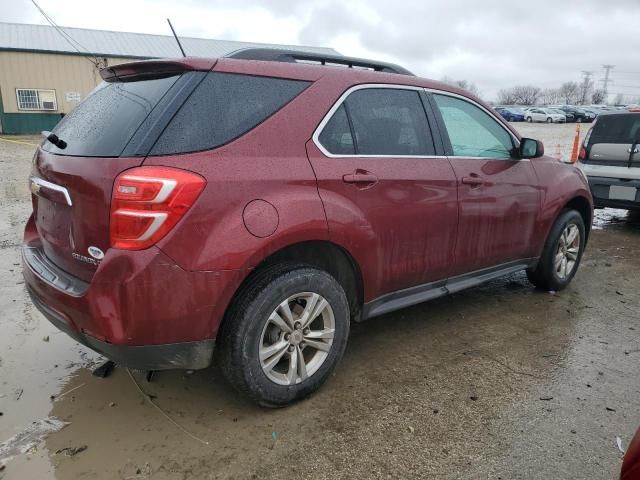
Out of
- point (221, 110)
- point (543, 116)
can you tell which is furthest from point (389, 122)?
point (543, 116)

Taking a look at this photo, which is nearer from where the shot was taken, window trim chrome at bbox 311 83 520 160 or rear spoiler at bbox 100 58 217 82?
rear spoiler at bbox 100 58 217 82

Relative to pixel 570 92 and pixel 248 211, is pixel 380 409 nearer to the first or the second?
pixel 248 211

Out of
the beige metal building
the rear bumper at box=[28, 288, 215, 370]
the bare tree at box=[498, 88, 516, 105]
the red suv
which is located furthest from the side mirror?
the bare tree at box=[498, 88, 516, 105]

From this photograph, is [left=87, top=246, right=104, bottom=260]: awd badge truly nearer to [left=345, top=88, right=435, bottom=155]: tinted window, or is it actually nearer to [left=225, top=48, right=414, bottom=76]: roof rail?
[left=225, top=48, right=414, bottom=76]: roof rail

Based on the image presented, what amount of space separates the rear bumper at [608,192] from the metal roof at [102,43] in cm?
2179

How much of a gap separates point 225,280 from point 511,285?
11.6 ft

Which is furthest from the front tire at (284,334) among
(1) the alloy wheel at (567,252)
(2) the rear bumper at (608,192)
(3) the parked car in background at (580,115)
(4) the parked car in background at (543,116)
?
(3) the parked car in background at (580,115)

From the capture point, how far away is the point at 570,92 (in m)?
114

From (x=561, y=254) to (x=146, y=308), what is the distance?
153 inches

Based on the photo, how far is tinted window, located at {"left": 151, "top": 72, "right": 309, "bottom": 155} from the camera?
2.39 m

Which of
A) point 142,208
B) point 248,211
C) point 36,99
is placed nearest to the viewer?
point 142,208

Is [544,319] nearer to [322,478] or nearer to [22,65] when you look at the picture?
[322,478]

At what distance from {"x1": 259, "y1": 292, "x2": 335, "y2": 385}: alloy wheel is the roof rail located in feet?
4.48

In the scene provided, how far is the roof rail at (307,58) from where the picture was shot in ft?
9.59
